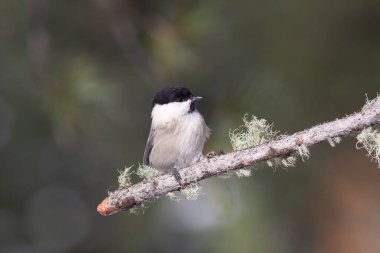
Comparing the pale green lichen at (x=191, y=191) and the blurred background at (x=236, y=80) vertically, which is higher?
the blurred background at (x=236, y=80)

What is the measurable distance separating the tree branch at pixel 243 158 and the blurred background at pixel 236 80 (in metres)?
0.49

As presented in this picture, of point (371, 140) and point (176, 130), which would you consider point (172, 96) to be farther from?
point (371, 140)

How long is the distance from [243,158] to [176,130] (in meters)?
Result: 1.14

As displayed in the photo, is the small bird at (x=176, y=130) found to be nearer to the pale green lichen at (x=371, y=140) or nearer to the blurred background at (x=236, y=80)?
the blurred background at (x=236, y=80)

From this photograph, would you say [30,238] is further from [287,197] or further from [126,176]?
[126,176]

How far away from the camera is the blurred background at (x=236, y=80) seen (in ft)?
8.18

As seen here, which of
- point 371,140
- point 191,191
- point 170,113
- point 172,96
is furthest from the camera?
point 170,113

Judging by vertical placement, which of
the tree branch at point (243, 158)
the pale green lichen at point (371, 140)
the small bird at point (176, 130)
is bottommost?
the pale green lichen at point (371, 140)

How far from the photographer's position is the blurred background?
249 cm

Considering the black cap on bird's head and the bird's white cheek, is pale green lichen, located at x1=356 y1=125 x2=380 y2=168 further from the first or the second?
the bird's white cheek

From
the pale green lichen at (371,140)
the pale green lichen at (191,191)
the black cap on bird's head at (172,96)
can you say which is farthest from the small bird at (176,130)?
the pale green lichen at (371,140)

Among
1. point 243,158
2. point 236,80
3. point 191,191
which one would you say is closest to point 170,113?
point 236,80

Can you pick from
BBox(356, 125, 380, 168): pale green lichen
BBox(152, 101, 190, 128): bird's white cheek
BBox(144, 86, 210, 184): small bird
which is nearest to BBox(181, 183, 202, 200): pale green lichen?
BBox(356, 125, 380, 168): pale green lichen

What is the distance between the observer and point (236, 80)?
2979mm
